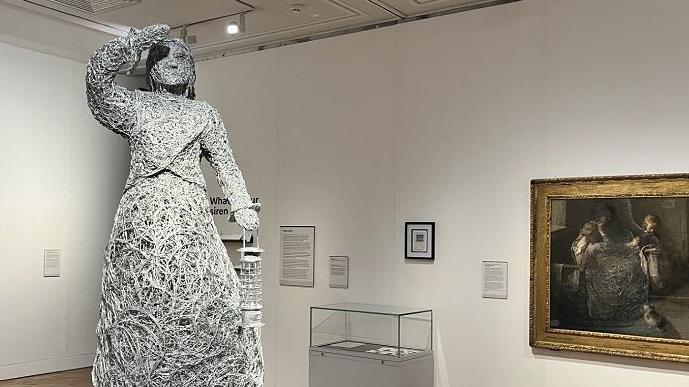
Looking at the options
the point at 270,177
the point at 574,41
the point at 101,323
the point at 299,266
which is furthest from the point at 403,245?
the point at 101,323

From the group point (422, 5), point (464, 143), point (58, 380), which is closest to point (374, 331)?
point (464, 143)

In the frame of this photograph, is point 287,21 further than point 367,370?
Yes

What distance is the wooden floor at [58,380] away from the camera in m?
7.39

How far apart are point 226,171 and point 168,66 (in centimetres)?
50

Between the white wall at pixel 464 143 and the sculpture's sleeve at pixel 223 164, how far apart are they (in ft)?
10.4

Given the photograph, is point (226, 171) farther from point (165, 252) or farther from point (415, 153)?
point (415, 153)

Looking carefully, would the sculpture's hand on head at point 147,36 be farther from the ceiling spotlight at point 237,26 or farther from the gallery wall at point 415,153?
the ceiling spotlight at point 237,26

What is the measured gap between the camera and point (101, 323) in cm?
300

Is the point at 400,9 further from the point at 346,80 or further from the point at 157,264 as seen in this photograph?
the point at 157,264

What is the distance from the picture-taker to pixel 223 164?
319cm

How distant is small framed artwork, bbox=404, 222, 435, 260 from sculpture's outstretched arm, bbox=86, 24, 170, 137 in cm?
355

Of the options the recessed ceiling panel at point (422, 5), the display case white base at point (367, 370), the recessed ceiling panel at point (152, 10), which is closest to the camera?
the display case white base at point (367, 370)

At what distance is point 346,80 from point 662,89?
2687 mm

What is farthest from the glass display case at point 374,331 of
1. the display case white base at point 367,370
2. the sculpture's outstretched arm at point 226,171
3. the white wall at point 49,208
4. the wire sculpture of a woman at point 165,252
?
the white wall at point 49,208
